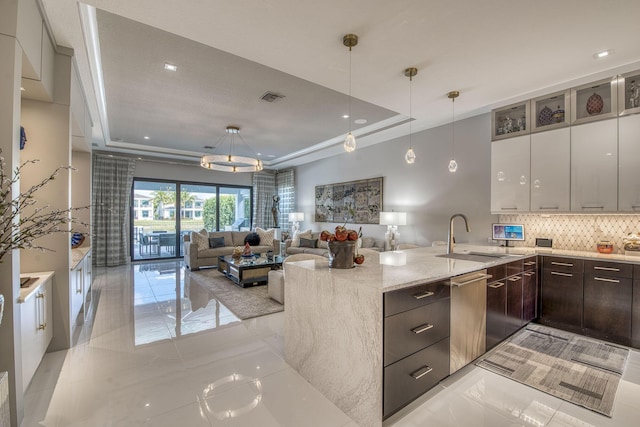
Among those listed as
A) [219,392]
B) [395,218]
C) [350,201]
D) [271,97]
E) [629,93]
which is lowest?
[219,392]

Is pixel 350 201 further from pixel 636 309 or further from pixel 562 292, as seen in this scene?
pixel 636 309

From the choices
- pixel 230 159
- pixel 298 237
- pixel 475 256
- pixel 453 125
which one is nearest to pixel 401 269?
pixel 475 256

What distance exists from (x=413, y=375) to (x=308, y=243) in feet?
18.1

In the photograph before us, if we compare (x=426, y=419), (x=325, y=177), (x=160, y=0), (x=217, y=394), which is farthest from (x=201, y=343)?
(x=325, y=177)

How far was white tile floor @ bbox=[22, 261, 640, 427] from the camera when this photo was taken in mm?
1900

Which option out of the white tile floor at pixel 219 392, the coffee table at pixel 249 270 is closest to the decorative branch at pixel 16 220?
the white tile floor at pixel 219 392

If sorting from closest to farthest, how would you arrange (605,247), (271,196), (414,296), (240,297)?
(414,296), (605,247), (240,297), (271,196)

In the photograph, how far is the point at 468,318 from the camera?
2.38 m

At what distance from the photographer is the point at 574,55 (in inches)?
112

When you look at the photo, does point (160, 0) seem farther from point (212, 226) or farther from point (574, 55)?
point (212, 226)

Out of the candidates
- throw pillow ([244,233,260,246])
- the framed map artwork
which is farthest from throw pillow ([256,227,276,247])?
the framed map artwork

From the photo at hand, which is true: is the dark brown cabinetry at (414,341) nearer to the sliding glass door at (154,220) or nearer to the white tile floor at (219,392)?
the white tile floor at (219,392)

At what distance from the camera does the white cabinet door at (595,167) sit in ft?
10.3

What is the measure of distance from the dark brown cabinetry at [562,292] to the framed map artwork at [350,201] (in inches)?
125
